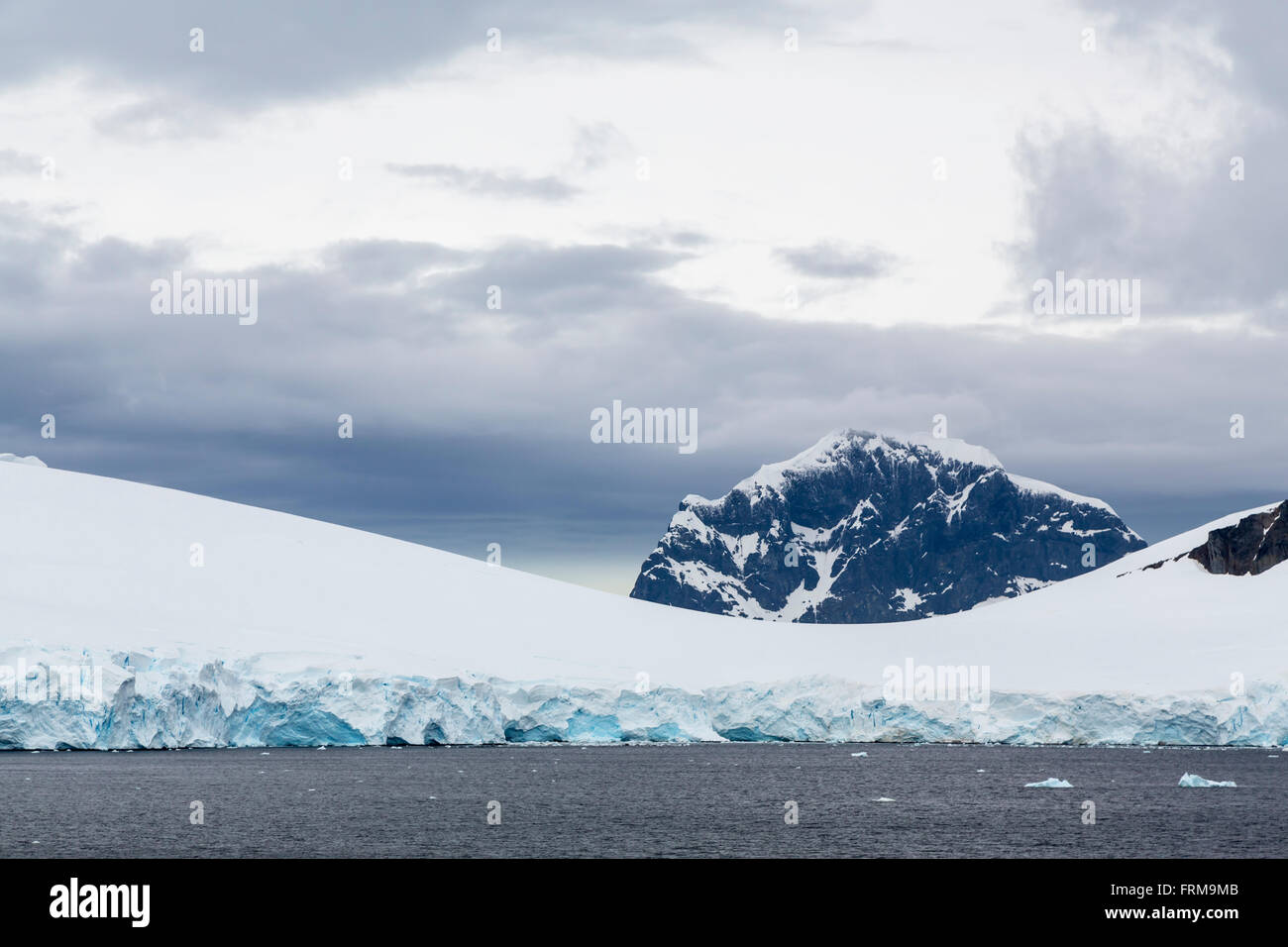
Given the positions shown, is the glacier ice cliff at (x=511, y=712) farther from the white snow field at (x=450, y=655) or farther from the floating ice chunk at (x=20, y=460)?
the floating ice chunk at (x=20, y=460)

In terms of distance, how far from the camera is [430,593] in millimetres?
84125

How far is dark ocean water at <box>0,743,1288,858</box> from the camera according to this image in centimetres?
3203

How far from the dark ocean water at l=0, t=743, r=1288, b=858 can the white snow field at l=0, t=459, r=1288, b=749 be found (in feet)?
7.57

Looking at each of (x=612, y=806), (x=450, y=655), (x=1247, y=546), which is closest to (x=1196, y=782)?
(x=612, y=806)

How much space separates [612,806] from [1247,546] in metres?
87.6

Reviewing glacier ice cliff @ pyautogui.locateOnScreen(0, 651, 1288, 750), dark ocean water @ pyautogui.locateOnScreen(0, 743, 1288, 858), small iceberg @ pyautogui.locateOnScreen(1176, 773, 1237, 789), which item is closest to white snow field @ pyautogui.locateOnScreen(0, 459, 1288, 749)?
glacier ice cliff @ pyautogui.locateOnScreen(0, 651, 1288, 750)

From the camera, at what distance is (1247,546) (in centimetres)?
11362

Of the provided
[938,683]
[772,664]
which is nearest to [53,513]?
[772,664]

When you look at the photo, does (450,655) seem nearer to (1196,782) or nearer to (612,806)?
(612,806)

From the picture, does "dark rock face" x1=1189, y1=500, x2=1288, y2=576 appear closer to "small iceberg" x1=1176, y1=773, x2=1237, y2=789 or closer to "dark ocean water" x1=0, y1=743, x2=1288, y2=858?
"dark ocean water" x1=0, y1=743, x2=1288, y2=858

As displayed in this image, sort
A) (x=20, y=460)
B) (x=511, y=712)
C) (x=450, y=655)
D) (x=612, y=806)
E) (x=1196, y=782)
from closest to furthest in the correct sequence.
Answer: (x=612, y=806) → (x=1196, y=782) → (x=511, y=712) → (x=450, y=655) → (x=20, y=460)

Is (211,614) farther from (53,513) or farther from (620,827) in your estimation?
(620,827)

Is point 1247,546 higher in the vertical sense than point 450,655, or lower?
higher
